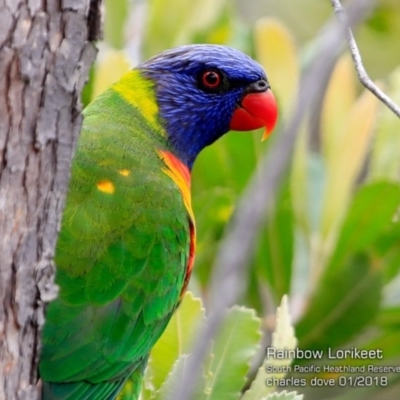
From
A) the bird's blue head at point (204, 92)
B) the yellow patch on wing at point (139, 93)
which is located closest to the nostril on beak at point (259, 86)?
the bird's blue head at point (204, 92)

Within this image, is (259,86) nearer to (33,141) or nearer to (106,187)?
(106,187)

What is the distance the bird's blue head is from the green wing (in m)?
0.28

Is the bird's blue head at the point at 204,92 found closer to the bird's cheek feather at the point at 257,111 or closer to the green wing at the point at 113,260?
the bird's cheek feather at the point at 257,111

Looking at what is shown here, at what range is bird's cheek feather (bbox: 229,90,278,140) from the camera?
209 centimetres

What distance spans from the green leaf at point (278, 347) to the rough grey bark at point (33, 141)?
637 mm

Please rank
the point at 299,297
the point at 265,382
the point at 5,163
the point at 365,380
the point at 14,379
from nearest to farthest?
1. the point at 5,163
2. the point at 14,379
3. the point at 265,382
4. the point at 365,380
5. the point at 299,297

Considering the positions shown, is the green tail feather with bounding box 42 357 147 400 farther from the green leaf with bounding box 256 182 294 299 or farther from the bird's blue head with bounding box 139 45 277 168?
the green leaf with bounding box 256 182 294 299

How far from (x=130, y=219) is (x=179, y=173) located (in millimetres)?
353

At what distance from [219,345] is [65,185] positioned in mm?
714

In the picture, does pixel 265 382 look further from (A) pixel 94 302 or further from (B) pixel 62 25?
(B) pixel 62 25

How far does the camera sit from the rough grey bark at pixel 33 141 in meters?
1.04

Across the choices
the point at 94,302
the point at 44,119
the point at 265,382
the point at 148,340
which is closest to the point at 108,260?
the point at 94,302

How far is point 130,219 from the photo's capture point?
1652mm

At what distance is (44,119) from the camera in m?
1.08
